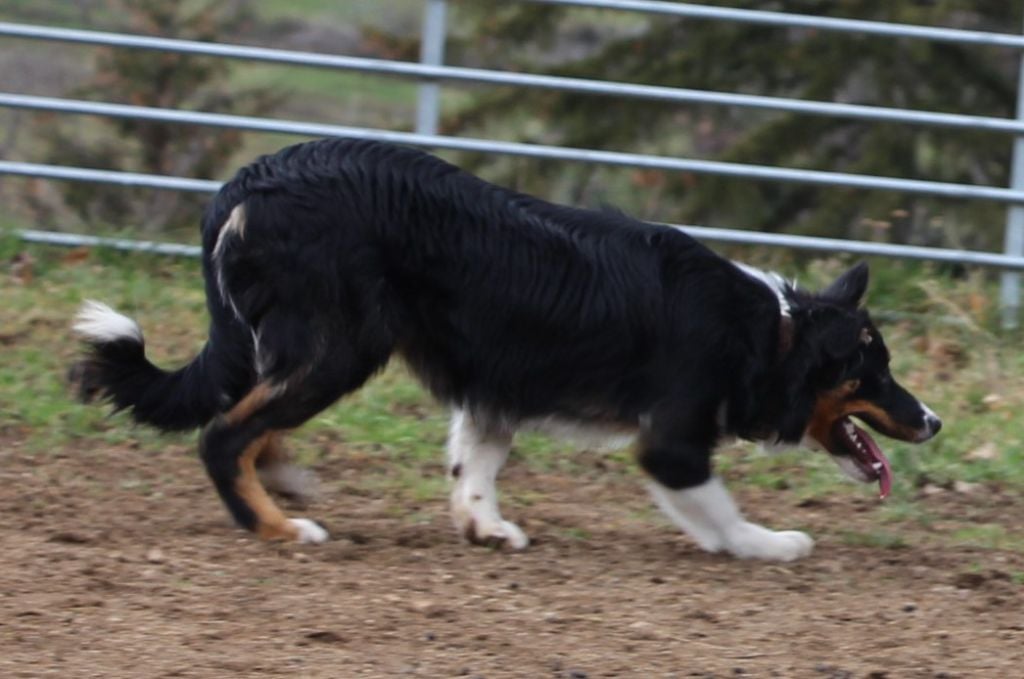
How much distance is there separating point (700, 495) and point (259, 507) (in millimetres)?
1311

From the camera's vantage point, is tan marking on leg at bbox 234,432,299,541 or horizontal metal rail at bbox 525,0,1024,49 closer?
tan marking on leg at bbox 234,432,299,541

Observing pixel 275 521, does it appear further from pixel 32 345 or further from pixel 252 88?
pixel 252 88

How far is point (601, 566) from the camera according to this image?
203 inches

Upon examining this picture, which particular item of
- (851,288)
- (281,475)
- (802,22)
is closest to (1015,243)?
(802,22)

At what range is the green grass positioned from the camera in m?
6.29

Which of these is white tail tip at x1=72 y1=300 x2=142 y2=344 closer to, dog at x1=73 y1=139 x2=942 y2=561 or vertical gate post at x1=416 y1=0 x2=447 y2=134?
dog at x1=73 y1=139 x2=942 y2=561

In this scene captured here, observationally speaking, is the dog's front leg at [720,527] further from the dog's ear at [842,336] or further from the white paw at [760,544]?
the dog's ear at [842,336]

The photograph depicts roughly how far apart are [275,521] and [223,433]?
0.99 ft

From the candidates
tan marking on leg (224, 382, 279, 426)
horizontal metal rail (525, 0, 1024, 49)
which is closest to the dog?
tan marking on leg (224, 382, 279, 426)

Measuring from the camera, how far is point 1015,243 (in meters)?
8.04

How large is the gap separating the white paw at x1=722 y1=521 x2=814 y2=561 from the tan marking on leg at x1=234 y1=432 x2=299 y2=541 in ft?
4.29

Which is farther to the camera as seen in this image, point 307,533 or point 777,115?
point 777,115

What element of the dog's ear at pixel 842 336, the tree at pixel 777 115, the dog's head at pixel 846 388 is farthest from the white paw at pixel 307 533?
the tree at pixel 777 115

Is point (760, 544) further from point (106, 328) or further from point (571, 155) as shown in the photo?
point (571, 155)
